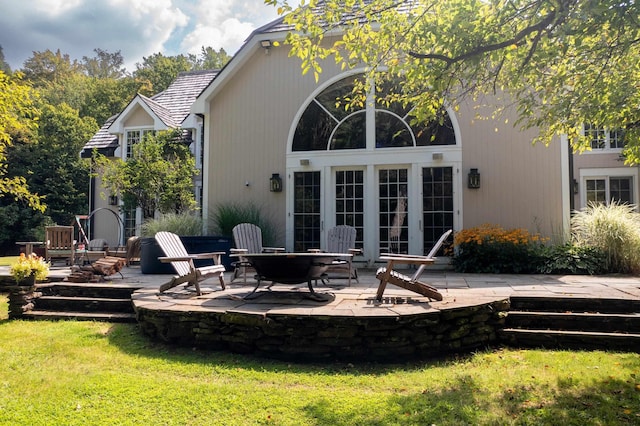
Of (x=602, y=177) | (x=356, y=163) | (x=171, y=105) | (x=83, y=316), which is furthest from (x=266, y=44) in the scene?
(x=602, y=177)

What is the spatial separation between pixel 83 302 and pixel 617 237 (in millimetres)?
8541

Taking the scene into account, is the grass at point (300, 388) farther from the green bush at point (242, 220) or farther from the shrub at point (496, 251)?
the green bush at point (242, 220)

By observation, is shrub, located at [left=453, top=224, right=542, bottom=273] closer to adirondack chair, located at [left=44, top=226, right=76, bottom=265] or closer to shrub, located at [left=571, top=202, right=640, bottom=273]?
shrub, located at [left=571, top=202, right=640, bottom=273]

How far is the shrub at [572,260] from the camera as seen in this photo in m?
7.65

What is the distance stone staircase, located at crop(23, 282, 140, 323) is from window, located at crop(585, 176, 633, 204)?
11241 millimetres

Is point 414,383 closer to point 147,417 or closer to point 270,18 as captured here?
point 147,417

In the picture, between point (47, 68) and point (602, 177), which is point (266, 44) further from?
point (47, 68)

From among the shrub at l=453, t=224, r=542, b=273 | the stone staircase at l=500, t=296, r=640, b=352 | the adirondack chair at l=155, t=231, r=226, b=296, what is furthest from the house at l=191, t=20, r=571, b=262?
the stone staircase at l=500, t=296, r=640, b=352

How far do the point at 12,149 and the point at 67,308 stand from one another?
68.3 feet

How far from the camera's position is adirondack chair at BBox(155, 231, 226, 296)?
5.08m

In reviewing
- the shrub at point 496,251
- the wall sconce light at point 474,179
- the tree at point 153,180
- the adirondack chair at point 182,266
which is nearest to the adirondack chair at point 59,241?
the tree at point 153,180

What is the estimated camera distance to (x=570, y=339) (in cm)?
412

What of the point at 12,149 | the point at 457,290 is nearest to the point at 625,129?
the point at 457,290

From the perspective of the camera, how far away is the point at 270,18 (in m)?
10.5
